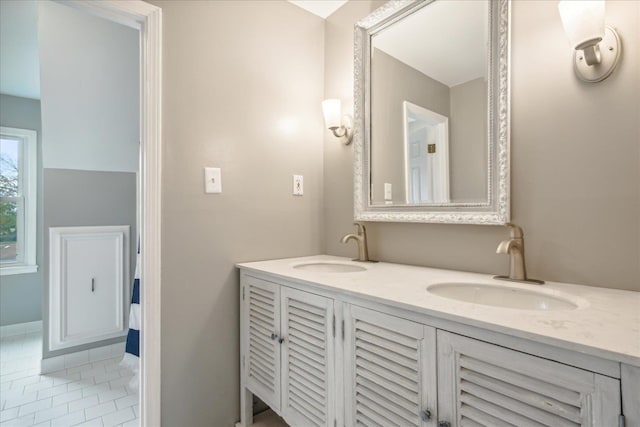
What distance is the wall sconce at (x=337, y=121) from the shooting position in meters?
1.78

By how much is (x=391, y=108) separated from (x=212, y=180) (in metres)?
0.96

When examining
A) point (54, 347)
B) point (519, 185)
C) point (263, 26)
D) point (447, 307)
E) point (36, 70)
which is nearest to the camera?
point (447, 307)

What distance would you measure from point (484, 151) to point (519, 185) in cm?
19

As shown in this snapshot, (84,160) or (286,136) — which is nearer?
(286,136)

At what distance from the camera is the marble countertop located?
0.61 m

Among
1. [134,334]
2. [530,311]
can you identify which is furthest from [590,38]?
[134,334]

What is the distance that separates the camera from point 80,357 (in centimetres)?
243

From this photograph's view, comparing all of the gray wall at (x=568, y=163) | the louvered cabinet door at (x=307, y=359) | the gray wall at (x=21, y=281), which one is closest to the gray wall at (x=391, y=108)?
the gray wall at (x=568, y=163)

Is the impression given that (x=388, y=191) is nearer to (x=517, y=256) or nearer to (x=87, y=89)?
(x=517, y=256)

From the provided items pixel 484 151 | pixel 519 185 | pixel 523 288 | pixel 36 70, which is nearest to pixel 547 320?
pixel 523 288

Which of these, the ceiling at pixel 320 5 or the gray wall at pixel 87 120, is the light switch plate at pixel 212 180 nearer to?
the ceiling at pixel 320 5

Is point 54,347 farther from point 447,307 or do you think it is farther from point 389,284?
point 447,307

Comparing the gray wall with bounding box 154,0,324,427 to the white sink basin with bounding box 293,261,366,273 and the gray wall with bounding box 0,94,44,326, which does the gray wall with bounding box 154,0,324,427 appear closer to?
the white sink basin with bounding box 293,261,366,273

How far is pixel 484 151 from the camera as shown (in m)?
1.29
